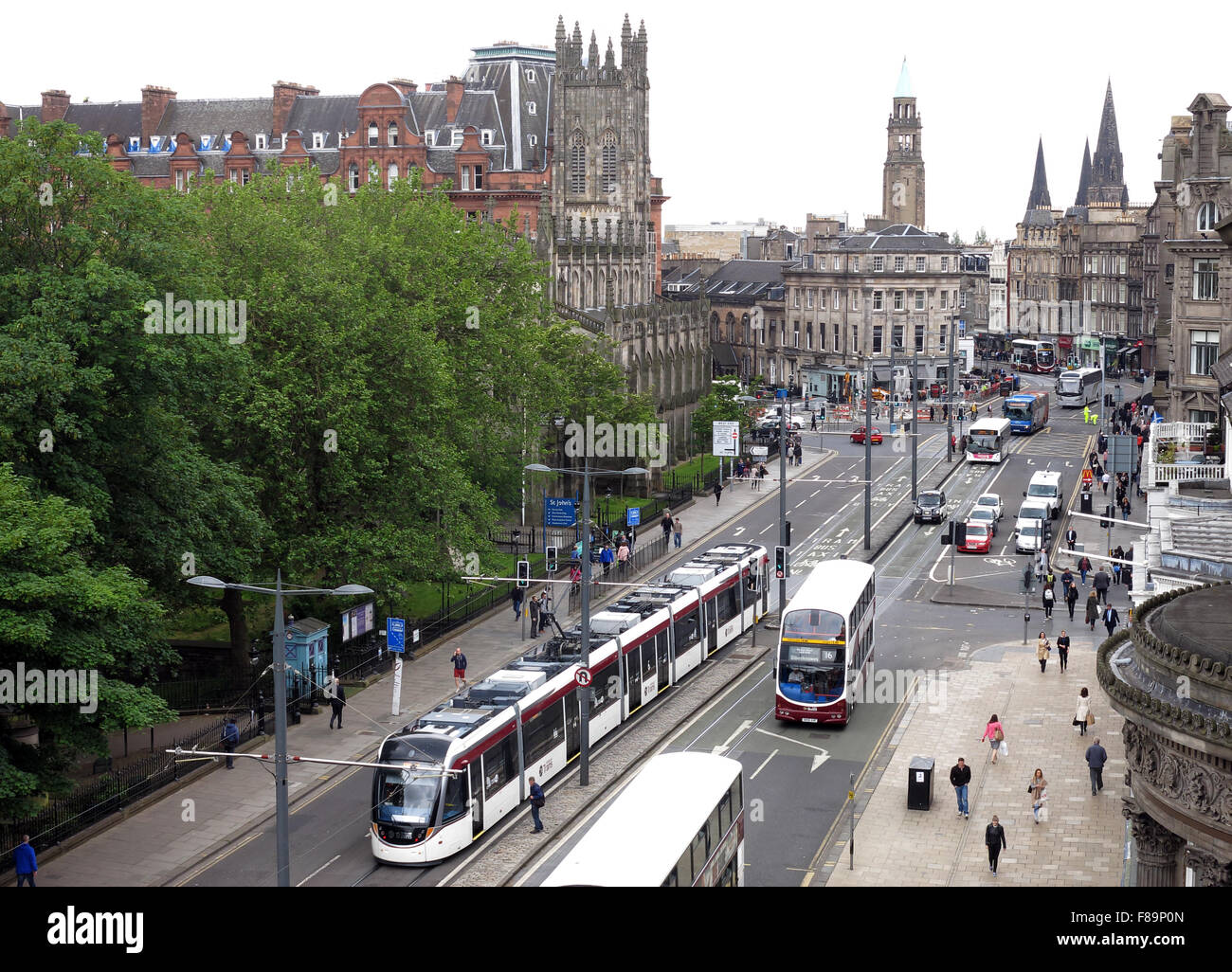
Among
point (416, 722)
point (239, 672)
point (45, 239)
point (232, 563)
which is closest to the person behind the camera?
point (416, 722)

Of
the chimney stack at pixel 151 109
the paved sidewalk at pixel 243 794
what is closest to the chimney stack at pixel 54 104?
the chimney stack at pixel 151 109

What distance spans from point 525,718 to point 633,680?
8.16 meters

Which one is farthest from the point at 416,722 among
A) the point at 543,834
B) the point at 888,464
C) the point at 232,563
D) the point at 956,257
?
the point at 956,257

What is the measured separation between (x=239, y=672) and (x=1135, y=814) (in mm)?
29853

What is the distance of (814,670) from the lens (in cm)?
4178

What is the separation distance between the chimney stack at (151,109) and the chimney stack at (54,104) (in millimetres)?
5987

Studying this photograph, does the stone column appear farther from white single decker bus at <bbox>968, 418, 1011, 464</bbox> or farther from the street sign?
white single decker bus at <bbox>968, 418, 1011, 464</bbox>

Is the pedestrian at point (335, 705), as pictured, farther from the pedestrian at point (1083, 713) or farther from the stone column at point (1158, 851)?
the stone column at point (1158, 851)

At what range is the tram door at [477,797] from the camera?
32531 millimetres

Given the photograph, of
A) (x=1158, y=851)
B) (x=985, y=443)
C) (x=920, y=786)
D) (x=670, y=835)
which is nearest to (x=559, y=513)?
(x=920, y=786)

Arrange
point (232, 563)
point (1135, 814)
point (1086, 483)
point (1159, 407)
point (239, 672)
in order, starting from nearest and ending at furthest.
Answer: point (1135, 814) < point (232, 563) < point (239, 672) < point (1086, 483) < point (1159, 407)

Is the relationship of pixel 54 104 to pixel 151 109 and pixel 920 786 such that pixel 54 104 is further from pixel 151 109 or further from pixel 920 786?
pixel 920 786

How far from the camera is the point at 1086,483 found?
7831 centimetres

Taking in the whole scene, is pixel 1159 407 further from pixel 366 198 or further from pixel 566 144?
pixel 366 198
